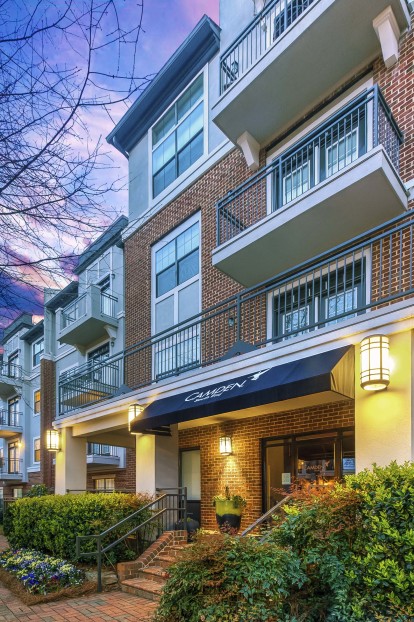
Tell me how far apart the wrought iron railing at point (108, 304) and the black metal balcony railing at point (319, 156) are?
6.74 metres

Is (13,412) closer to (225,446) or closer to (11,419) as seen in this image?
(11,419)

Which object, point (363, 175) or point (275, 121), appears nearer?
point (363, 175)

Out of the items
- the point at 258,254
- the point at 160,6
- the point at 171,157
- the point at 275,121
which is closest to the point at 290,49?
the point at 275,121

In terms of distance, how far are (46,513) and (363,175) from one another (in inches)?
372

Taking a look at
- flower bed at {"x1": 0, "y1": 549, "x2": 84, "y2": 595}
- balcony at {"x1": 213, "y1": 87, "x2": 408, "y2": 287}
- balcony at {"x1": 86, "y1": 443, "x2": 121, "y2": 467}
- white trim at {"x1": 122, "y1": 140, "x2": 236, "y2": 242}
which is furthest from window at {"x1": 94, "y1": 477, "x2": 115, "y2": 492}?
balcony at {"x1": 213, "y1": 87, "x2": 408, "y2": 287}

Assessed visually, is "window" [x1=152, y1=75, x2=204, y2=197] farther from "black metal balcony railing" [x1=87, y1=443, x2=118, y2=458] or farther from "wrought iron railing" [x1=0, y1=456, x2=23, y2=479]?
"wrought iron railing" [x1=0, y1=456, x2=23, y2=479]

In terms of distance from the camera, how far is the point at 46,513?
34.0 feet

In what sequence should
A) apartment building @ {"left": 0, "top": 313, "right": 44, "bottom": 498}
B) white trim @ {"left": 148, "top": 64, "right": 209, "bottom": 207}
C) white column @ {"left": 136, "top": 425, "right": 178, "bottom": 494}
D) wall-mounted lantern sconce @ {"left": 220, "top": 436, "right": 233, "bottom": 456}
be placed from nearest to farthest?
1. white column @ {"left": 136, "top": 425, "right": 178, "bottom": 494}
2. wall-mounted lantern sconce @ {"left": 220, "top": 436, "right": 233, "bottom": 456}
3. white trim @ {"left": 148, "top": 64, "right": 209, "bottom": 207}
4. apartment building @ {"left": 0, "top": 313, "right": 44, "bottom": 498}

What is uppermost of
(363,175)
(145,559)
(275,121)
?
(275,121)

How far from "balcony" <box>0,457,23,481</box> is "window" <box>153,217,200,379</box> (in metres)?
17.9

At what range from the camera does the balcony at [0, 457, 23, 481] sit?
2641cm

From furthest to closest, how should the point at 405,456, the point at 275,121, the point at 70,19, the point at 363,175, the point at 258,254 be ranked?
the point at 275,121 < the point at 258,254 < the point at 363,175 < the point at 405,456 < the point at 70,19

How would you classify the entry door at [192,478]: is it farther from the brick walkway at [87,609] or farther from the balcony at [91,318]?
the balcony at [91,318]

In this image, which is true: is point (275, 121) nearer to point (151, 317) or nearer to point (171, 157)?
point (171, 157)
